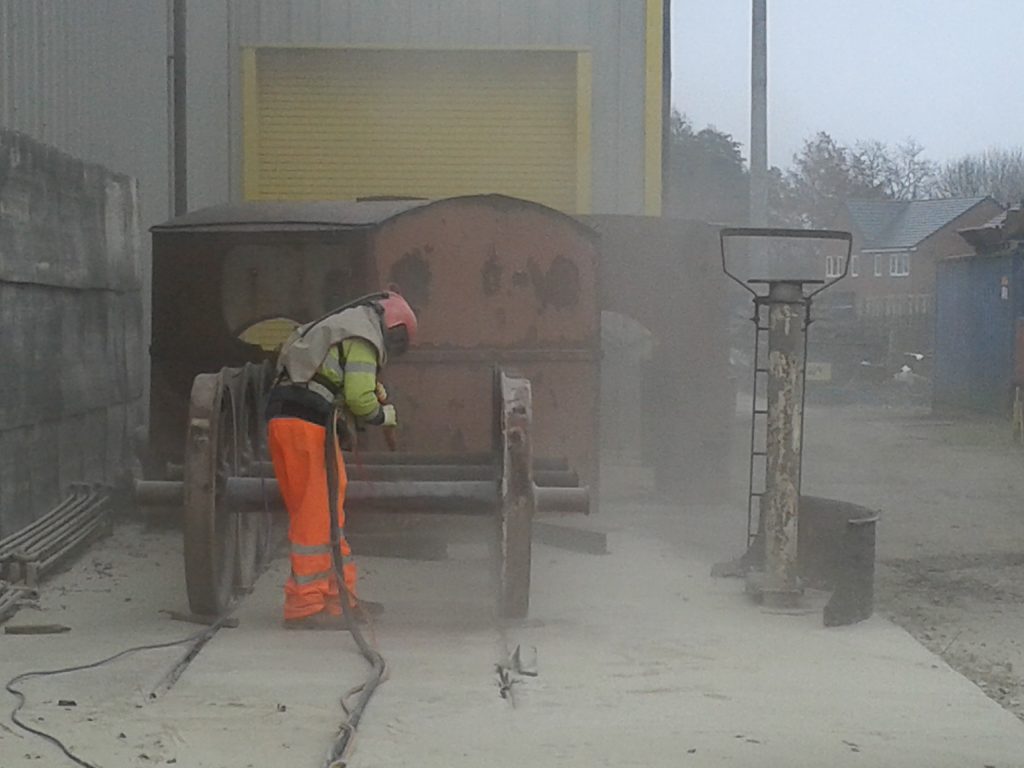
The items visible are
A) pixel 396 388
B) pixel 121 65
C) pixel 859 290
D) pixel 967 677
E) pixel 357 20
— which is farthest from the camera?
pixel 859 290

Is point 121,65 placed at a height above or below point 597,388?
above

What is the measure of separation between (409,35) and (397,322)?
356 inches

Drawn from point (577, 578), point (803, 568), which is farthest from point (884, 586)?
point (577, 578)

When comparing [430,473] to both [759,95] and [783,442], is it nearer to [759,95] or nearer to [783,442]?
[783,442]

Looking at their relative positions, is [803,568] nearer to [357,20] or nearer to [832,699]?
[832,699]

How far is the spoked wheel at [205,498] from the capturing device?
22.7ft

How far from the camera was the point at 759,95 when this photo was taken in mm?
18719

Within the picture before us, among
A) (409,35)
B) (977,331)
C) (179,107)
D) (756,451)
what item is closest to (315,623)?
(756,451)

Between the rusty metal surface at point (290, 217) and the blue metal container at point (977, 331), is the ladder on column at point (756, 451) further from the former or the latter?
the blue metal container at point (977, 331)

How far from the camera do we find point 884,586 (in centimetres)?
865

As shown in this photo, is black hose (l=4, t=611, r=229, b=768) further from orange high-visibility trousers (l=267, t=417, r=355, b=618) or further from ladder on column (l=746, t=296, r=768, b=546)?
ladder on column (l=746, t=296, r=768, b=546)

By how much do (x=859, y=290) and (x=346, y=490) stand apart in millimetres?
62277

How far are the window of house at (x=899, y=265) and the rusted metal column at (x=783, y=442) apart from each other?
59325 mm

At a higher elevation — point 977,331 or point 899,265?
point 899,265
